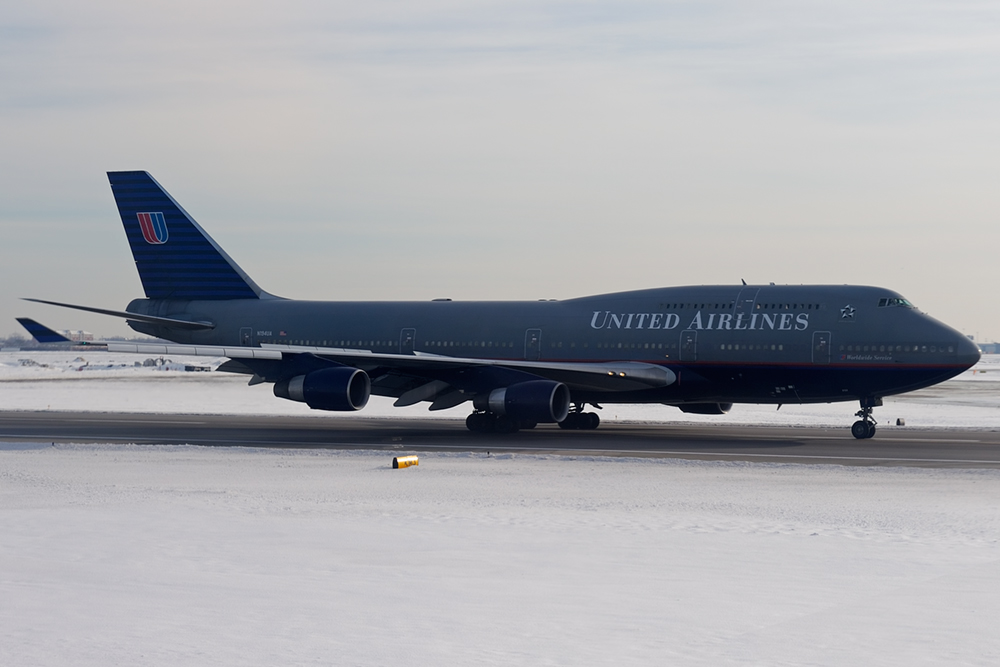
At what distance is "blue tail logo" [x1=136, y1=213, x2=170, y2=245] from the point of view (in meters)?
37.8

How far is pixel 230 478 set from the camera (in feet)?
64.3

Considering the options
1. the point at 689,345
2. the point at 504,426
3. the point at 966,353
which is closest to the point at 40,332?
the point at 504,426

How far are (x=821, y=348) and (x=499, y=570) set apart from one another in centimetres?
1921

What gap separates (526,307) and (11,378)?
180ft

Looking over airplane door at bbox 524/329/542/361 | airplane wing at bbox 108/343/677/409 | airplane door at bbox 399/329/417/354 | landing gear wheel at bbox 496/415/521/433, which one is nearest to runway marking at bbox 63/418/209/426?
airplane wing at bbox 108/343/677/409

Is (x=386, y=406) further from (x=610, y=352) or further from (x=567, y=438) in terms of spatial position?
(x=567, y=438)

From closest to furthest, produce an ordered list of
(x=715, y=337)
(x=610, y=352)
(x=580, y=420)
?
1. (x=715, y=337)
2. (x=610, y=352)
3. (x=580, y=420)

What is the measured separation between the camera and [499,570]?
36.5 feet

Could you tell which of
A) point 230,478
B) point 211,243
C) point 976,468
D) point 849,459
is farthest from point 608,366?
point 211,243

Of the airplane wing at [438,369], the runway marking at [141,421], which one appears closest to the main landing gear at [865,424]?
the airplane wing at [438,369]

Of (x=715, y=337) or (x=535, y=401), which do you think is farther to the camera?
(x=715, y=337)

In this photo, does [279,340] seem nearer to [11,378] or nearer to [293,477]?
[293,477]

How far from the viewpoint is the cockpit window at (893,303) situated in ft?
93.2

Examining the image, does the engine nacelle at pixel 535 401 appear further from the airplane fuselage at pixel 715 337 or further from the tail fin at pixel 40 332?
the tail fin at pixel 40 332
